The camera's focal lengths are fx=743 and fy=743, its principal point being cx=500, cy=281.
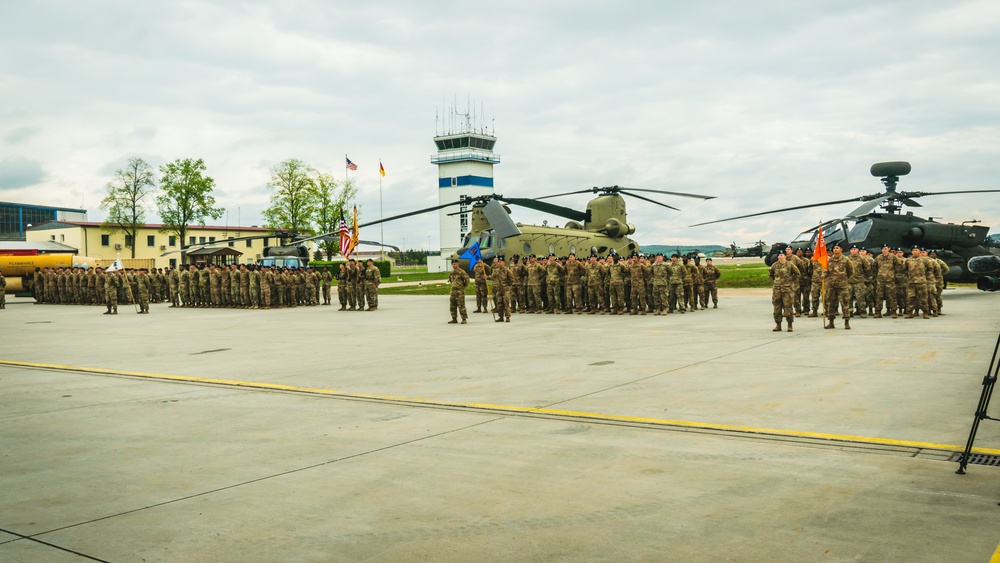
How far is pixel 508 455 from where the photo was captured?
5.66m

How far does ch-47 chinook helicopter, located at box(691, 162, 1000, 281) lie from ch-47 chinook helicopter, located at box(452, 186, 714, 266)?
3939mm

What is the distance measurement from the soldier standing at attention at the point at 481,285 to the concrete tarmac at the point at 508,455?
9.09 m

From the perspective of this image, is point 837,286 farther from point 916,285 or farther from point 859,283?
point 916,285

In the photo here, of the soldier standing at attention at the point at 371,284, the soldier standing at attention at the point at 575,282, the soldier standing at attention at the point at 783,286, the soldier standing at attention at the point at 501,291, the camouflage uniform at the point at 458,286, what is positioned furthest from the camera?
the soldier standing at attention at the point at 371,284

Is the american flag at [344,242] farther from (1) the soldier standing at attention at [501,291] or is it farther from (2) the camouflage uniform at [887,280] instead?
(2) the camouflage uniform at [887,280]

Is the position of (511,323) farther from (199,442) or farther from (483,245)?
(199,442)

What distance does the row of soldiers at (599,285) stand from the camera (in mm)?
19297

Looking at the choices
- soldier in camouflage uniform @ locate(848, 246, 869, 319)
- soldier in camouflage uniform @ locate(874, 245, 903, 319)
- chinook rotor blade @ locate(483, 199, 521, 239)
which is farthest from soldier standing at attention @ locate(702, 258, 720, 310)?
chinook rotor blade @ locate(483, 199, 521, 239)

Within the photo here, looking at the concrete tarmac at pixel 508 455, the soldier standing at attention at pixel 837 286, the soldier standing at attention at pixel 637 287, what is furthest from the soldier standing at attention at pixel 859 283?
the soldier standing at attention at pixel 637 287

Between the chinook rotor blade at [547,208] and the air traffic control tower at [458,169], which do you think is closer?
the chinook rotor blade at [547,208]

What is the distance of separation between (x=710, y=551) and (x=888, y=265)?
15.5 metres

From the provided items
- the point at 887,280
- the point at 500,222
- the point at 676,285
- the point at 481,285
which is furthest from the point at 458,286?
the point at 887,280

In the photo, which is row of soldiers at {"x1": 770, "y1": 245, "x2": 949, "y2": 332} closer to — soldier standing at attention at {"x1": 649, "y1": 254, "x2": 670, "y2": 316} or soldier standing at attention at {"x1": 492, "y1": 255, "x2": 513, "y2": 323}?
soldier standing at attention at {"x1": 649, "y1": 254, "x2": 670, "y2": 316}

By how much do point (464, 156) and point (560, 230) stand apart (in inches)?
1841
